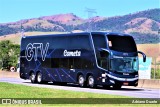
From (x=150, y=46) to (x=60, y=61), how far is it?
124697mm

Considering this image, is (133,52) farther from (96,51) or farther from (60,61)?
(60,61)

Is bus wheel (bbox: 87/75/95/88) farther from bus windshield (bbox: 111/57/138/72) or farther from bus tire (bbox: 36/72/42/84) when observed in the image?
bus tire (bbox: 36/72/42/84)

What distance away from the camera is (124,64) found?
31094 millimetres

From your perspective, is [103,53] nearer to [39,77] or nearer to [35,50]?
[39,77]

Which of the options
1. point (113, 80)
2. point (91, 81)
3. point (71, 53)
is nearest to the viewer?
point (113, 80)

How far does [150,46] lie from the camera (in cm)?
15712

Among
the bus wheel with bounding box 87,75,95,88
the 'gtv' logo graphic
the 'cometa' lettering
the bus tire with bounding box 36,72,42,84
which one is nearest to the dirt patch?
the 'gtv' logo graphic

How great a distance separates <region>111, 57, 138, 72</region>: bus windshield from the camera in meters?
30.7

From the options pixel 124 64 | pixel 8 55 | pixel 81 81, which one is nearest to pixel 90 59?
pixel 81 81

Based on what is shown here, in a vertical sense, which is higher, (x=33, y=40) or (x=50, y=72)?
Result: (x=33, y=40)

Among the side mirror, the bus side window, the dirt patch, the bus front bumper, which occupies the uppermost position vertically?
the side mirror

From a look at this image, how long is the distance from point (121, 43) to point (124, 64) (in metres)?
1.38

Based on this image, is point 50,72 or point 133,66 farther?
point 50,72

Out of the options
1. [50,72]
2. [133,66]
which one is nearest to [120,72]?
[133,66]
